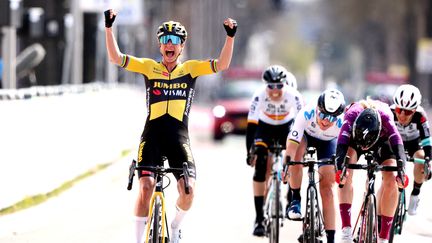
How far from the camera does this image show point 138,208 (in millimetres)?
9273

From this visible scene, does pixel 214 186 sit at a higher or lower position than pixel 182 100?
lower

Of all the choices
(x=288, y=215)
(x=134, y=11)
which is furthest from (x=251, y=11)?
(x=288, y=215)

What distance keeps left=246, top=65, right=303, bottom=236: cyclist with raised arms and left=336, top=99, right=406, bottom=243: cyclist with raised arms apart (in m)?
1.88

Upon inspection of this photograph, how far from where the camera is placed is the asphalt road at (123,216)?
12.1m

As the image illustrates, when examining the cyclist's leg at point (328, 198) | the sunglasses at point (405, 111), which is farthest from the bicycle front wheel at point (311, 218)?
the sunglasses at point (405, 111)

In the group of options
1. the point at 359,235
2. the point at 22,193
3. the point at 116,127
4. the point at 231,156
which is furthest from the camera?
the point at 231,156

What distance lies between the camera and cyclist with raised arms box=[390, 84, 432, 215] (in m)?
11.1

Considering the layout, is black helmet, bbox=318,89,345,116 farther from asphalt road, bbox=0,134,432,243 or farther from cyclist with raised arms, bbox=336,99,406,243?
asphalt road, bbox=0,134,432,243

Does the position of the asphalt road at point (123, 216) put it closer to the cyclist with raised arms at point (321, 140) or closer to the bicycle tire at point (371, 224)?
the cyclist with raised arms at point (321, 140)

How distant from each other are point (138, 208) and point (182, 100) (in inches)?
35.0

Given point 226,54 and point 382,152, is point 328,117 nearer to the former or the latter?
point 382,152

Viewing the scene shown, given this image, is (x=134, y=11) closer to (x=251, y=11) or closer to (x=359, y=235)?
(x=359, y=235)

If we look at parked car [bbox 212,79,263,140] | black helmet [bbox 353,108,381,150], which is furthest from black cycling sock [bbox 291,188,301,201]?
parked car [bbox 212,79,263,140]

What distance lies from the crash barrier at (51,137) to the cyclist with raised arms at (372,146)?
458 cm
